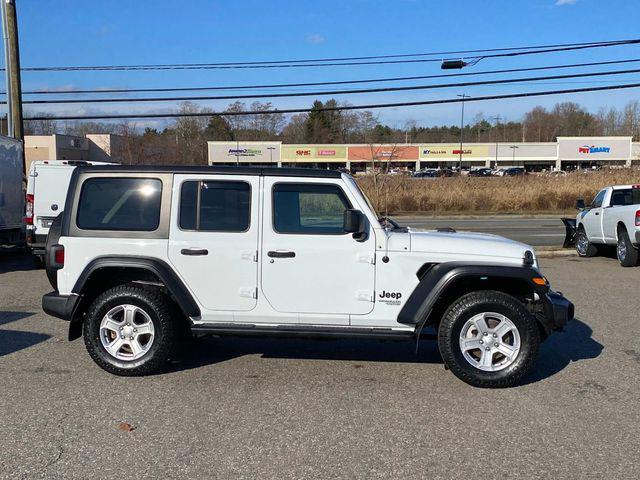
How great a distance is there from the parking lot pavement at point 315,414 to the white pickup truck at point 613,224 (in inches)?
241

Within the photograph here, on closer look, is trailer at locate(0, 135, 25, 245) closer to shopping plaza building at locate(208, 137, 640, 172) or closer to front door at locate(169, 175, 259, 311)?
front door at locate(169, 175, 259, 311)

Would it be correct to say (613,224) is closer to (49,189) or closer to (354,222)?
(354,222)

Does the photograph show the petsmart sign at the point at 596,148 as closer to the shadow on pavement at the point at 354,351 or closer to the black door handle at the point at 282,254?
the shadow on pavement at the point at 354,351

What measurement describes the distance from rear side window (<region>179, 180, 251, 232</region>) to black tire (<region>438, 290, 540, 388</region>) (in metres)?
2.11

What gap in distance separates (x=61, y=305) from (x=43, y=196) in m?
6.97

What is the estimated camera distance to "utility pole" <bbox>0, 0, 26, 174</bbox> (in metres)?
17.2

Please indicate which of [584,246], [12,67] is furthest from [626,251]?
[12,67]

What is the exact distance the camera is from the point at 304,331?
16.9 feet

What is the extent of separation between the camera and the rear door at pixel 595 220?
13.2 m

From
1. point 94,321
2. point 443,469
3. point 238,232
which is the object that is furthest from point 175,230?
point 443,469

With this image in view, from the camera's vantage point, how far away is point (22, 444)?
3902 millimetres

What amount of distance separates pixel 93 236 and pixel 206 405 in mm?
1923

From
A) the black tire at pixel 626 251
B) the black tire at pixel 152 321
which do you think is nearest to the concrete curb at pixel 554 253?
the black tire at pixel 626 251

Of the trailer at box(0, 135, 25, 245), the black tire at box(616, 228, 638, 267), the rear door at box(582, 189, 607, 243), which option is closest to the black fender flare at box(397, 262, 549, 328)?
the black tire at box(616, 228, 638, 267)
